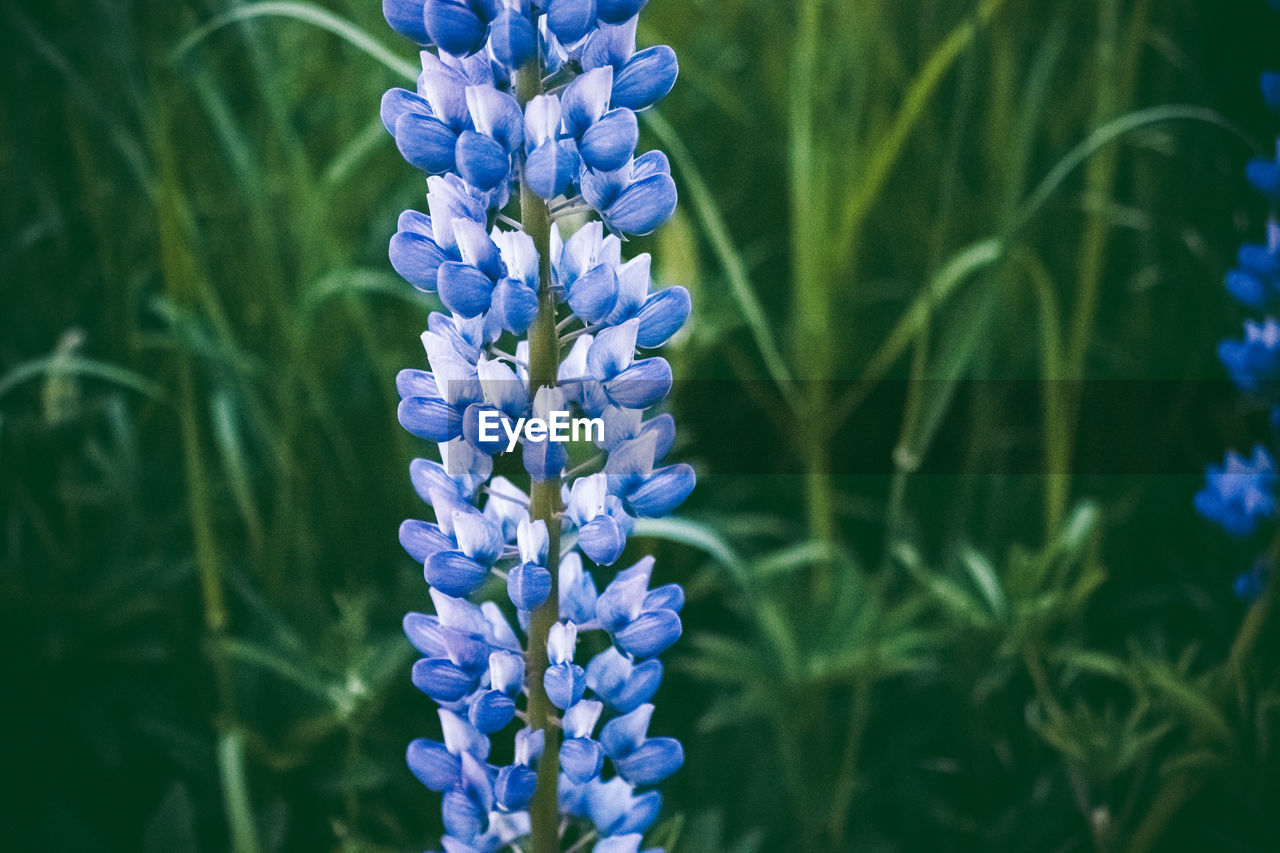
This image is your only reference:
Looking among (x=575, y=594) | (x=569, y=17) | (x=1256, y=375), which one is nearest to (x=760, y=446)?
(x=1256, y=375)

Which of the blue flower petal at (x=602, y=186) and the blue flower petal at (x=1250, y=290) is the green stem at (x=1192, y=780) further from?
the blue flower petal at (x=602, y=186)

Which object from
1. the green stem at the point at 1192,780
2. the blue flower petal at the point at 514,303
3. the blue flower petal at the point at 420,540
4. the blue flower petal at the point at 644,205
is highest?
the blue flower petal at the point at 644,205

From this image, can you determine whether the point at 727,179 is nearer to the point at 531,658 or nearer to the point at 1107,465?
the point at 1107,465

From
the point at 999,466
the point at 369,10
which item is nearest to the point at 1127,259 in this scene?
the point at 999,466

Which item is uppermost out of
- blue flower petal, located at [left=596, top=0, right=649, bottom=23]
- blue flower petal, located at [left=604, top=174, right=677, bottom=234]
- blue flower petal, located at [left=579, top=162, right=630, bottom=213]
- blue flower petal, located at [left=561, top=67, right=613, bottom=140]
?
blue flower petal, located at [left=596, top=0, right=649, bottom=23]

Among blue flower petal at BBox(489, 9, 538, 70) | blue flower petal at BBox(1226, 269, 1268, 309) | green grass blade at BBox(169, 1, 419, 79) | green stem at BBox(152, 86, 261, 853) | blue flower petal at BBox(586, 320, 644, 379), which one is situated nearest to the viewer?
blue flower petal at BBox(489, 9, 538, 70)

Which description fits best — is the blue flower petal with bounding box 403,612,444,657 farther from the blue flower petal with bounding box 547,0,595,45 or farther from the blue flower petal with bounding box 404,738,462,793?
the blue flower petal with bounding box 547,0,595,45

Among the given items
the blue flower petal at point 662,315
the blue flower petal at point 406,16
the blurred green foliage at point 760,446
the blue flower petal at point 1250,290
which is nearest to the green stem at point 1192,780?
the blurred green foliage at point 760,446

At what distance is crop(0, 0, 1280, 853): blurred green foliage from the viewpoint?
1644mm

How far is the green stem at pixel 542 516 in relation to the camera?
92 centimetres

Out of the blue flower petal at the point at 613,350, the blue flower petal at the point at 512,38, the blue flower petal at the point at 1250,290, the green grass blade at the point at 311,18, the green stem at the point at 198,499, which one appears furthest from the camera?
the blue flower petal at the point at 1250,290

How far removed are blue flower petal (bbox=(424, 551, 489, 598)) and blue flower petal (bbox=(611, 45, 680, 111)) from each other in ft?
1.52

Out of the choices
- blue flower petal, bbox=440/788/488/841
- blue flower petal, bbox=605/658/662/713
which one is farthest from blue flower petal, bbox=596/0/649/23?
blue flower petal, bbox=440/788/488/841

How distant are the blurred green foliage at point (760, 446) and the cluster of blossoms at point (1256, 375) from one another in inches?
6.2
